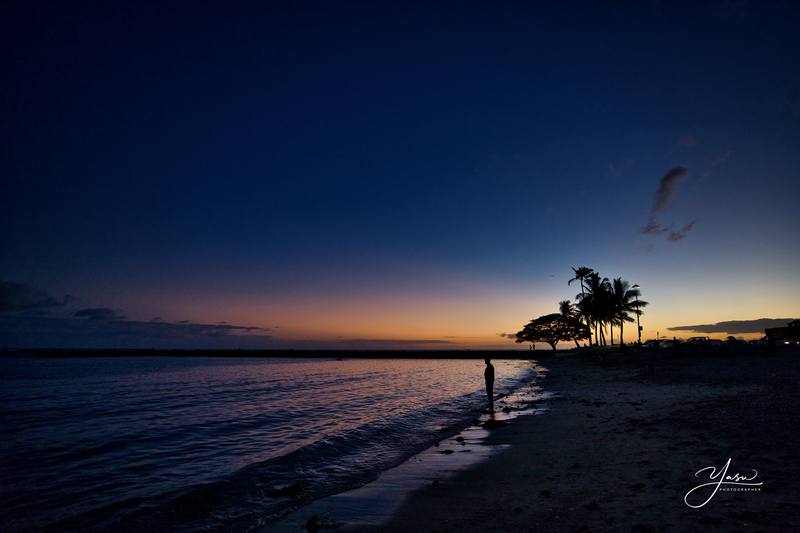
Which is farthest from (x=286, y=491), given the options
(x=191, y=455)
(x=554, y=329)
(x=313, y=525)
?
(x=554, y=329)

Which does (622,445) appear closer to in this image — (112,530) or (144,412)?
(112,530)

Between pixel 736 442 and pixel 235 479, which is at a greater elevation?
pixel 736 442

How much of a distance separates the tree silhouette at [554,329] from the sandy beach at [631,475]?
100 m

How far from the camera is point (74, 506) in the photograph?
9352 mm

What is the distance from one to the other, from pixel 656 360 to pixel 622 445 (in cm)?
4079

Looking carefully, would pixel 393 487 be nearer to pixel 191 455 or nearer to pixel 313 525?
pixel 313 525

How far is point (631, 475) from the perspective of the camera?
814 cm

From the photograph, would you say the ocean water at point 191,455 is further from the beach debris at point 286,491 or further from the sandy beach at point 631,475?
the sandy beach at point 631,475

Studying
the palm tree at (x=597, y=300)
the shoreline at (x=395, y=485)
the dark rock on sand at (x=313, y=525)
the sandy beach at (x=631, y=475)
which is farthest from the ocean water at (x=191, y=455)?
the palm tree at (x=597, y=300)

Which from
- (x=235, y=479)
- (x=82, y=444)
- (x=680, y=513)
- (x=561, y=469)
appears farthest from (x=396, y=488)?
(x=82, y=444)

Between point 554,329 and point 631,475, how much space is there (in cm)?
11678

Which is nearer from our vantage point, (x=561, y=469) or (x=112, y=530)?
(x=112, y=530)

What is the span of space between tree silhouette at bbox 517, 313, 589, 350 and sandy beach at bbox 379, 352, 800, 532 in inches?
3951

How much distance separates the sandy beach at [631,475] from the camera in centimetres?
602
